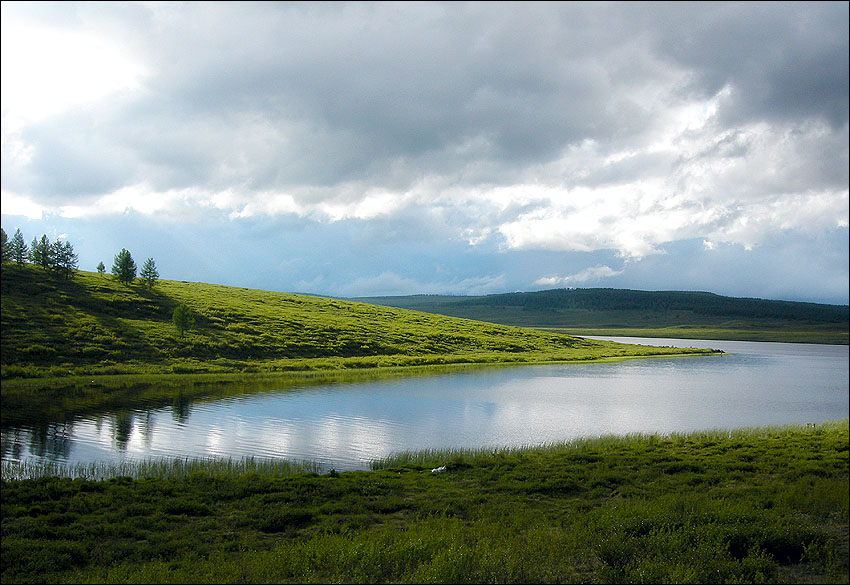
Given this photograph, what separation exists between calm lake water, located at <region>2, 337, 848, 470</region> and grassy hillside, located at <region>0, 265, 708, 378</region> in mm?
16992

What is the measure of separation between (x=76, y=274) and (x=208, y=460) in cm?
8458

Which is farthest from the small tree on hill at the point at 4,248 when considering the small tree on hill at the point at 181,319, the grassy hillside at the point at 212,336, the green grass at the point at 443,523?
the green grass at the point at 443,523

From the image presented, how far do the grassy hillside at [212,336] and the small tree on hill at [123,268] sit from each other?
71.9 inches

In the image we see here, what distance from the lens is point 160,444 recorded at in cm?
2567

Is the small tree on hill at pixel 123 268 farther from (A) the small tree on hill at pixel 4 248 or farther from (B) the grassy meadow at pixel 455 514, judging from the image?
(B) the grassy meadow at pixel 455 514

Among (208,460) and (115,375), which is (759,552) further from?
(115,375)

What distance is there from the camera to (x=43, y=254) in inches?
3366

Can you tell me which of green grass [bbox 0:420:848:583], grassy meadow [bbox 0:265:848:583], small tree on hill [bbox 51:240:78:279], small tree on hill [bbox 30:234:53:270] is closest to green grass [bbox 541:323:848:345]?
→ small tree on hill [bbox 51:240:78:279]

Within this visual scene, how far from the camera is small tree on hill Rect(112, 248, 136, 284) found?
87.1m

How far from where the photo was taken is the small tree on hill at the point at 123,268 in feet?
286

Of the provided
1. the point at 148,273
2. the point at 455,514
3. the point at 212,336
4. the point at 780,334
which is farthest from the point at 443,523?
the point at 780,334

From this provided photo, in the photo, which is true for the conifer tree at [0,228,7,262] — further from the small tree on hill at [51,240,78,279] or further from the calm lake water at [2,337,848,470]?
the calm lake water at [2,337,848,470]

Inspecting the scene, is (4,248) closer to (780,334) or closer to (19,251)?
(19,251)

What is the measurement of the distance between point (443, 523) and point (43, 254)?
9348 centimetres
